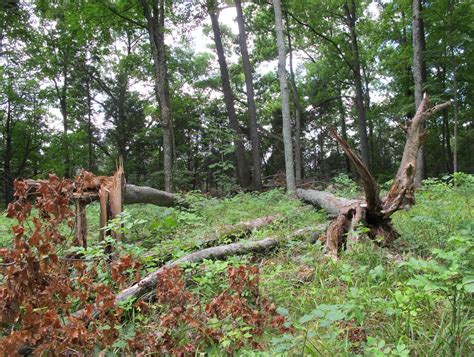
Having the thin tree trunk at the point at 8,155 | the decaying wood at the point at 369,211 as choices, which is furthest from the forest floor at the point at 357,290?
the thin tree trunk at the point at 8,155

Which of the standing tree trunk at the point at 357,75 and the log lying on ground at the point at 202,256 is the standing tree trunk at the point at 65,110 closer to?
the standing tree trunk at the point at 357,75

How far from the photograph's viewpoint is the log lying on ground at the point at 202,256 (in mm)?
3146

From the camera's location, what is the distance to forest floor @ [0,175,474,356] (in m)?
2.01

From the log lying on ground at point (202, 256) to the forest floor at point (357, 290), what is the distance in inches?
4.3

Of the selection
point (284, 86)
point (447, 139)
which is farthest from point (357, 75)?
point (284, 86)

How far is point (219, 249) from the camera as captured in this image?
4.18 metres

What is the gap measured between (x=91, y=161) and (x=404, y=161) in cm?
2247

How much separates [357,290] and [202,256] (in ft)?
6.42

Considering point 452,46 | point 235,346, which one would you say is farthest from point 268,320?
point 452,46

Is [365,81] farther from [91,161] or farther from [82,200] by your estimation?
[82,200]

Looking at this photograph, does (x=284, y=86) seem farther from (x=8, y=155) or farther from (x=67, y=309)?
(x=8, y=155)

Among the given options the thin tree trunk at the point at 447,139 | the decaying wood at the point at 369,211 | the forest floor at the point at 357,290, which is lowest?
the forest floor at the point at 357,290

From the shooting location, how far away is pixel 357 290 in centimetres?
243

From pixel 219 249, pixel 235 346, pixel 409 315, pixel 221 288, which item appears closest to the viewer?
pixel 409 315
